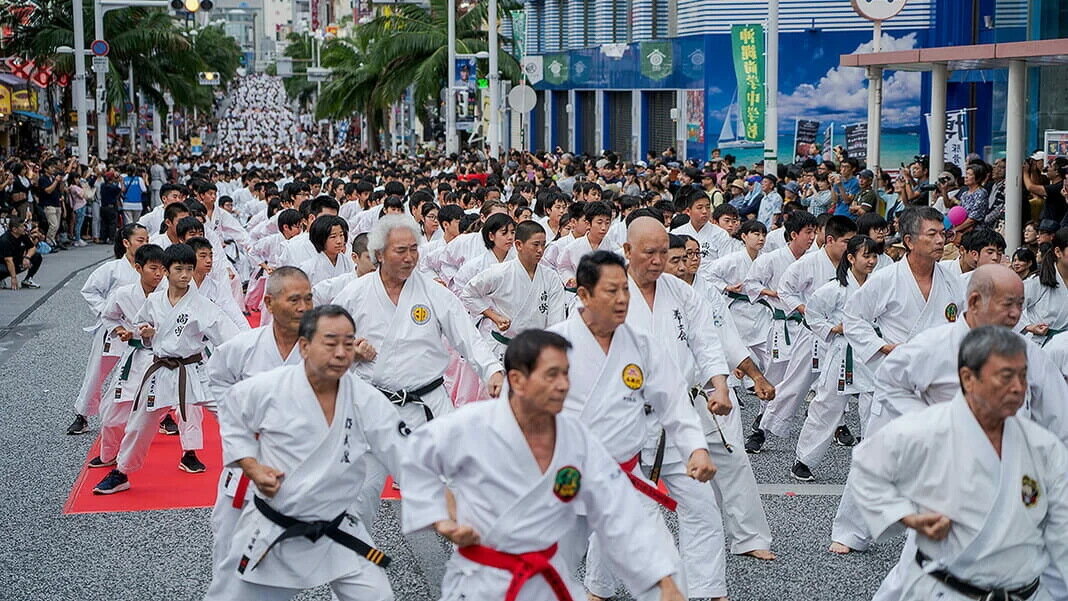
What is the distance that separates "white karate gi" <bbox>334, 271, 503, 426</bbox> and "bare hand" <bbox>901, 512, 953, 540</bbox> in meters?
3.33

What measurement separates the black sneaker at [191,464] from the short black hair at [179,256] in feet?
4.69

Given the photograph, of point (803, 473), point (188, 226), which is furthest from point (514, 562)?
point (188, 226)

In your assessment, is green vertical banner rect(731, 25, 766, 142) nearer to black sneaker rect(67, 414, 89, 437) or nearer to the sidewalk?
the sidewalk

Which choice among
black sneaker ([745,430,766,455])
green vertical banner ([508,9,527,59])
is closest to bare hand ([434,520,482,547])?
black sneaker ([745,430,766,455])

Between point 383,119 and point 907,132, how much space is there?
3027 cm

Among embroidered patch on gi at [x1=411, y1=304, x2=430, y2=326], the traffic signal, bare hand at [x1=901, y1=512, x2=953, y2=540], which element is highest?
the traffic signal

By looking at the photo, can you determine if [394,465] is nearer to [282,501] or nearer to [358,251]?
[282,501]

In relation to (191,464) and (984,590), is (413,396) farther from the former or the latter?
(984,590)

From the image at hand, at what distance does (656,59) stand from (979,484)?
3164cm

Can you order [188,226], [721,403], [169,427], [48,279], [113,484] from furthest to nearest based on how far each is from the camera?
[48,279] < [188,226] < [169,427] < [113,484] < [721,403]

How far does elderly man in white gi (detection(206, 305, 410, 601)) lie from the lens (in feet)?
20.0

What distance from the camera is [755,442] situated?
1162 cm

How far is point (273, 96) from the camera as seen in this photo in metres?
178

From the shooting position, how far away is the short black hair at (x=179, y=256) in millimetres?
10078
